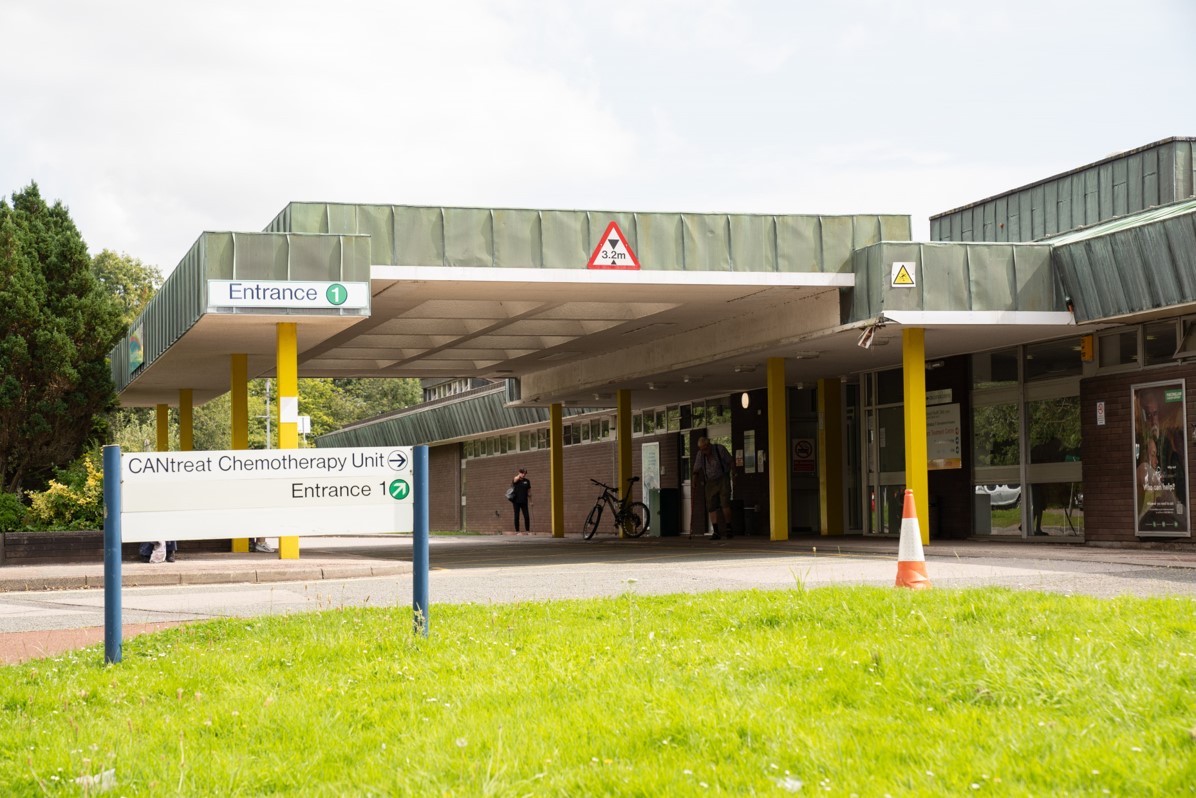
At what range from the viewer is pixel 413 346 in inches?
1030

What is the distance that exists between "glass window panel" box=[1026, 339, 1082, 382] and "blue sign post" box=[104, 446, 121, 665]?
52.7 feet

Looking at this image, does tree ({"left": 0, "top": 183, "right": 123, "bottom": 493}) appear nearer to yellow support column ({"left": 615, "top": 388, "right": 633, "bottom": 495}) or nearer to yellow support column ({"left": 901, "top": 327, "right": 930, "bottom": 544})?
yellow support column ({"left": 615, "top": 388, "right": 633, "bottom": 495})

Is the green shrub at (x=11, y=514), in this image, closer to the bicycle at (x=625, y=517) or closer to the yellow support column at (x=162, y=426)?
the yellow support column at (x=162, y=426)

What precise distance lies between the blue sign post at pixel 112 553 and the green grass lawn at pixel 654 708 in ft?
0.75

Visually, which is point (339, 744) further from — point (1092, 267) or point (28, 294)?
point (28, 294)

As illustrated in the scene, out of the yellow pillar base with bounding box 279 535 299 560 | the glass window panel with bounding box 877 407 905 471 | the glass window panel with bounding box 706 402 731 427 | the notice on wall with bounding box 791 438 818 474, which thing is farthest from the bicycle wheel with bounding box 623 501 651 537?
the yellow pillar base with bounding box 279 535 299 560

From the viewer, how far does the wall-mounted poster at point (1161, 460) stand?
58.2 feet

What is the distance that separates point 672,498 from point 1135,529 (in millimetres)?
14810

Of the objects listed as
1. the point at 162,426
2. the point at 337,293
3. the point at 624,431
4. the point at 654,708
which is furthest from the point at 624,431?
the point at 654,708

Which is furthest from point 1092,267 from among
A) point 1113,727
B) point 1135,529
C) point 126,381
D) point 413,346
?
point 126,381

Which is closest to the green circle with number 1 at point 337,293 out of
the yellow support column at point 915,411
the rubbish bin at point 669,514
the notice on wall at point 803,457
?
the yellow support column at point 915,411

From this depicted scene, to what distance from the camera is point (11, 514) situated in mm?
20922

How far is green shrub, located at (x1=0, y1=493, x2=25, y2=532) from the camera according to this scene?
68.2ft

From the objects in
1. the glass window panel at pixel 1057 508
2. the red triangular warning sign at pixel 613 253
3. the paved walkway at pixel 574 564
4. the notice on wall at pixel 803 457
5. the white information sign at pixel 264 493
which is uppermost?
the red triangular warning sign at pixel 613 253
